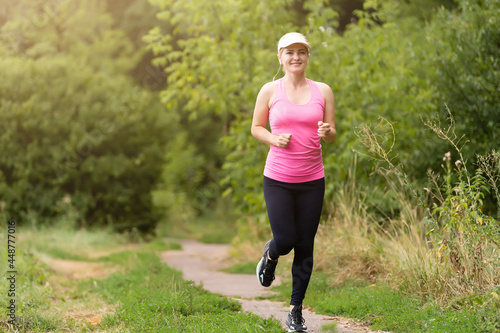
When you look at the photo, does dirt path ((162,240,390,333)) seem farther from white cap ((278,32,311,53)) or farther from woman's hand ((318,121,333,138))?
white cap ((278,32,311,53))

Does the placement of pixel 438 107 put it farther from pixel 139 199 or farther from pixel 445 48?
pixel 139 199

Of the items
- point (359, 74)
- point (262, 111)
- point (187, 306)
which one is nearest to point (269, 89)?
point (262, 111)

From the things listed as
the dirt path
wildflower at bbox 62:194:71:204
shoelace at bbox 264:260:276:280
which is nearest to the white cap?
shoelace at bbox 264:260:276:280

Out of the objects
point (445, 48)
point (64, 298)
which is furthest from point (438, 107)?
point (64, 298)

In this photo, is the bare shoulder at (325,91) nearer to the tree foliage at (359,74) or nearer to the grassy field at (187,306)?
the grassy field at (187,306)

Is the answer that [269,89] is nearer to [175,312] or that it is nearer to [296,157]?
[296,157]

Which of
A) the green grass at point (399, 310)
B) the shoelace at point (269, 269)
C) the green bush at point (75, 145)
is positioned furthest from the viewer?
the green bush at point (75, 145)

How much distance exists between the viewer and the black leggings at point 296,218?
4078mm

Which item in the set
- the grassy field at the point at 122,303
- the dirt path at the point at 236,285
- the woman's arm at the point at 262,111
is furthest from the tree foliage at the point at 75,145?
the woman's arm at the point at 262,111

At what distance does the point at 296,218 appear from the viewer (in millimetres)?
4176

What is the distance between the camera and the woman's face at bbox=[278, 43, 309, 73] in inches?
162

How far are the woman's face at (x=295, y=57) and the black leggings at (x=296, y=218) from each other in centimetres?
83

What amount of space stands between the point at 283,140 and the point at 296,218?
25.2 inches

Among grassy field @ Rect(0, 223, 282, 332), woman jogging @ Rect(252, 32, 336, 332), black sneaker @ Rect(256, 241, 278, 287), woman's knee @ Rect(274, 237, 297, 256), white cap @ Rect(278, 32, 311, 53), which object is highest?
white cap @ Rect(278, 32, 311, 53)
